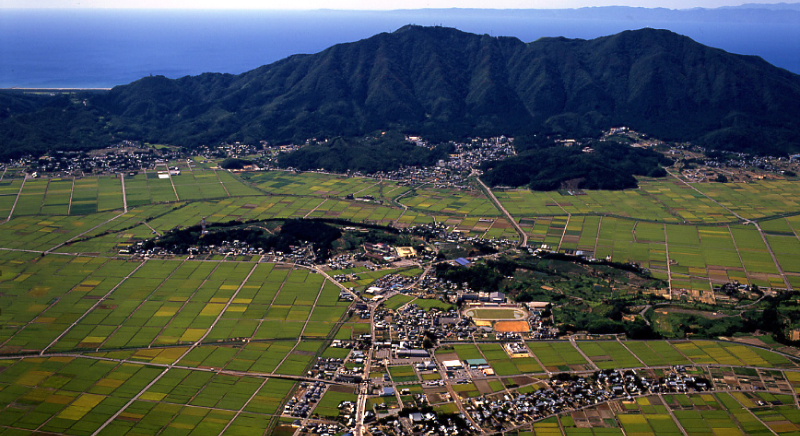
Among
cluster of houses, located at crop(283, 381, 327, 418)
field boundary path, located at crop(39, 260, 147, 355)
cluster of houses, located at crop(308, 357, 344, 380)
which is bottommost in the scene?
cluster of houses, located at crop(283, 381, 327, 418)

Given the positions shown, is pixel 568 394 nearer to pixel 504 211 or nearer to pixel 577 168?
pixel 504 211

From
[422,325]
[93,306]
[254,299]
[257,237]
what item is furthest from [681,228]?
[93,306]

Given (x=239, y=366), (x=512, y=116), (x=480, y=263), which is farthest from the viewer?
(x=512, y=116)

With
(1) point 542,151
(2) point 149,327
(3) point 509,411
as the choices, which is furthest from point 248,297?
(1) point 542,151

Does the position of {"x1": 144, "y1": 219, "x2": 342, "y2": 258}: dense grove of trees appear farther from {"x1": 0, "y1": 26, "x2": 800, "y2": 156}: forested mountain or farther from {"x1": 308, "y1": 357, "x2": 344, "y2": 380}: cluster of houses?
{"x1": 0, "y1": 26, "x2": 800, "y2": 156}: forested mountain

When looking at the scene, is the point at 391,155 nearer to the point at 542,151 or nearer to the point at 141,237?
the point at 542,151

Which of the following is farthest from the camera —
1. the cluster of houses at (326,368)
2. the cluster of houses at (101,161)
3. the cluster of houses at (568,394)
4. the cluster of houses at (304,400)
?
the cluster of houses at (101,161)

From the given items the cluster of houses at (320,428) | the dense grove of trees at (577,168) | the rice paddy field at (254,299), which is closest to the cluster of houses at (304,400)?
the rice paddy field at (254,299)

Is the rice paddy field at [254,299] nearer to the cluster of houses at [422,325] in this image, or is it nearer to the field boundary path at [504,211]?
the field boundary path at [504,211]

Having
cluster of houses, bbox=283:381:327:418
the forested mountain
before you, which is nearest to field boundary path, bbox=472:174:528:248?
the forested mountain
